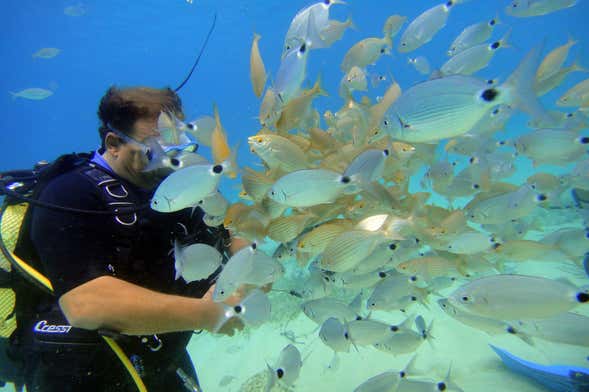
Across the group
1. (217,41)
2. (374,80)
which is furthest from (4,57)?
(374,80)

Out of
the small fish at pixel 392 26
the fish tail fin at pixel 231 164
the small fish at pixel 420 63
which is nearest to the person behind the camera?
the fish tail fin at pixel 231 164

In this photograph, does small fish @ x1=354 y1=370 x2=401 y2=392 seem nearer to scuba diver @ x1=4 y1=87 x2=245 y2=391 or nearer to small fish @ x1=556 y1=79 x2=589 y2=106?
scuba diver @ x1=4 y1=87 x2=245 y2=391

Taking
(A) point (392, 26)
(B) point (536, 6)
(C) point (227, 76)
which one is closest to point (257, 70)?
(A) point (392, 26)

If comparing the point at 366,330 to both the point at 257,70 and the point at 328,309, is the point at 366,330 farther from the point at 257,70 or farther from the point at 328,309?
the point at 257,70

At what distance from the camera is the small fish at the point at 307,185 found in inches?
82.4

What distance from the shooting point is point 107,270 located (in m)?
2.09

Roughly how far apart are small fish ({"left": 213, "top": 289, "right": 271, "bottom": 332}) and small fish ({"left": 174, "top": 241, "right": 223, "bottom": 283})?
29cm

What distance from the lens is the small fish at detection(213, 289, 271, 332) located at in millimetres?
2160

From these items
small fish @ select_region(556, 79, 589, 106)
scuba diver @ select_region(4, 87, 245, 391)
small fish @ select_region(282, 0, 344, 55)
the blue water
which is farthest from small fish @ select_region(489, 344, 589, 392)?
the blue water

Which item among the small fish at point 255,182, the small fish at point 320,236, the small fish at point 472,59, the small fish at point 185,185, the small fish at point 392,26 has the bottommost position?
the small fish at point 320,236

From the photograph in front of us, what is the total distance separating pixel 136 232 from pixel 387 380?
227 centimetres

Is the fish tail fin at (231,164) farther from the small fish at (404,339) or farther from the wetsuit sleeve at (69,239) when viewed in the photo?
the small fish at (404,339)

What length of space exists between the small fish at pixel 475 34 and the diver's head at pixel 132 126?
342 cm

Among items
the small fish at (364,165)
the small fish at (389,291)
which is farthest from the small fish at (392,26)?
the small fish at (389,291)
